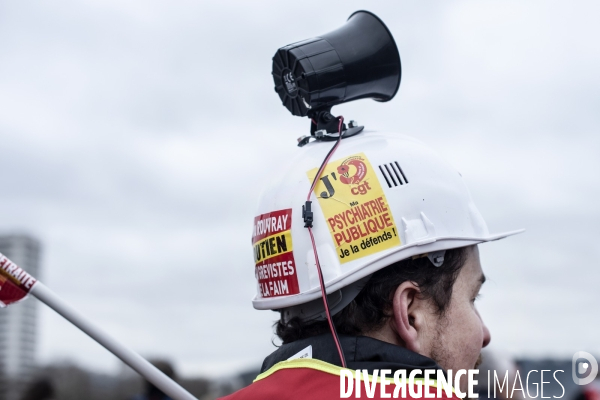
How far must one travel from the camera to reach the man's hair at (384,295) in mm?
2863

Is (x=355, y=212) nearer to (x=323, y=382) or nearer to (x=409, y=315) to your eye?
(x=409, y=315)

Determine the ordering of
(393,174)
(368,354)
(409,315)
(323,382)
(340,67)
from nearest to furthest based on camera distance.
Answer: (323,382), (368,354), (409,315), (393,174), (340,67)

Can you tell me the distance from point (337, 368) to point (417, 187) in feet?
2.82

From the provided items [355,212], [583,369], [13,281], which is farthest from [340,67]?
[583,369]

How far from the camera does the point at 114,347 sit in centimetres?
279

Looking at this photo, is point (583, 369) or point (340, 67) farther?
point (583, 369)

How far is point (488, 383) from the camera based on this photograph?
634 cm

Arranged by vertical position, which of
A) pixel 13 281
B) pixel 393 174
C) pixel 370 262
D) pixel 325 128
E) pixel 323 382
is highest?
pixel 325 128

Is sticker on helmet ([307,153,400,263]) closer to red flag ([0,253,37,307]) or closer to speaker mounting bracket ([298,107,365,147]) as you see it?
speaker mounting bracket ([298,107,365,147])

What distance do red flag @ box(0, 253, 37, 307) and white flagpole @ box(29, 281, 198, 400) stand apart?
0.03 metres

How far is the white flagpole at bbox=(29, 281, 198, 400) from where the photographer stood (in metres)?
2.78

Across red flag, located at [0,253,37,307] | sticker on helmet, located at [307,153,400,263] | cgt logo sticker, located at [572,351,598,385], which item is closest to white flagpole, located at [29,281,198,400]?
red flag, located at [0,253,37,307]

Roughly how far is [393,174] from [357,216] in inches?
9.4

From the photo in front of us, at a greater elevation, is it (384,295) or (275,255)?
(275,255)
